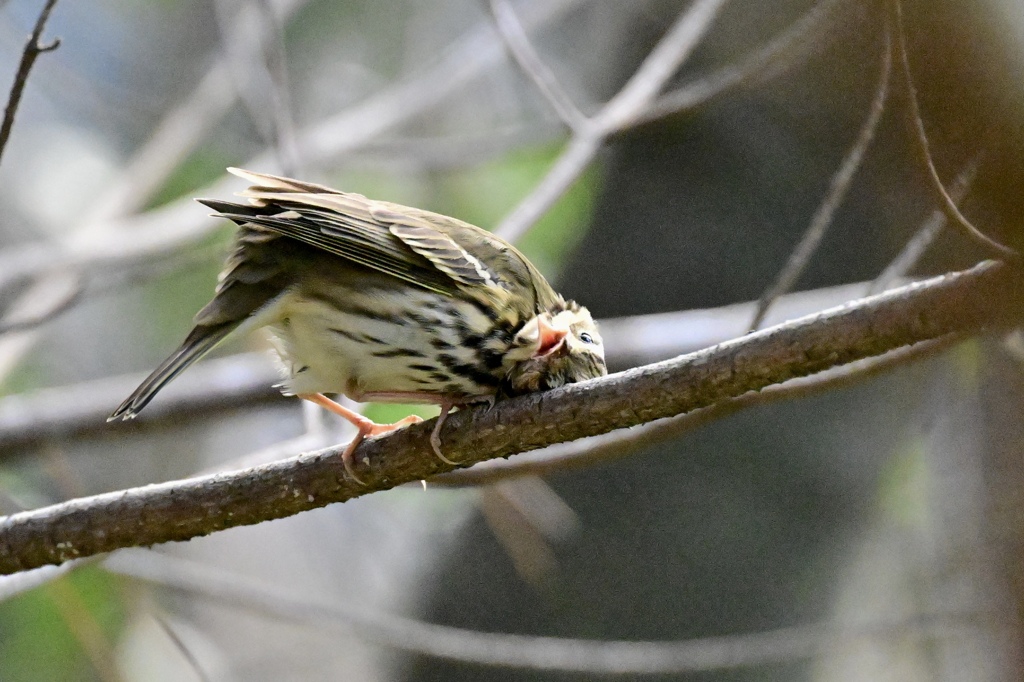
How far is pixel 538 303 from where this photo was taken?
2938mm

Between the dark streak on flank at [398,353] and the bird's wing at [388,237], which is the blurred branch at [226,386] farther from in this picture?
the dark streak on flank at [398,353]

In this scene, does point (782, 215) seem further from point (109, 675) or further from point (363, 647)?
point (363, 647)

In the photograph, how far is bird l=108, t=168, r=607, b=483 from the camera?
2.65 meters

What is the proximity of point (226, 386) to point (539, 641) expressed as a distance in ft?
6.19

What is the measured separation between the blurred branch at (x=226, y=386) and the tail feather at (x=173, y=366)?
2080 mm

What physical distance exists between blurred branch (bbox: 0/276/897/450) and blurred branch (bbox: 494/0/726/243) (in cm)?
82

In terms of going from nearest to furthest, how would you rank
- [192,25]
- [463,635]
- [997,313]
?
[997,313], [463,635], [192,25]

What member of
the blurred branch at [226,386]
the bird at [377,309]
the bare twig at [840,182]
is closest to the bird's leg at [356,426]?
the bird at [377,309]

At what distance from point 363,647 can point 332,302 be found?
500 cm

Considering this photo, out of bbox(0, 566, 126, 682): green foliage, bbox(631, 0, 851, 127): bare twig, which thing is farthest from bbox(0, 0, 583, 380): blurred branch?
bbox(631, 0, 851, 127): bare twig

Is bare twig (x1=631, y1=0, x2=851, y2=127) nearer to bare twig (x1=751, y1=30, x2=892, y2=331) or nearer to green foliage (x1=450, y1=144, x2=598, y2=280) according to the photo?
bare twig (x1=751, y1=30, x2=892, y2=331)

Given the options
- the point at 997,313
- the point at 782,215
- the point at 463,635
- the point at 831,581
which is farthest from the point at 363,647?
the point at 997,313

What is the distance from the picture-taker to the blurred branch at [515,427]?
1.77m

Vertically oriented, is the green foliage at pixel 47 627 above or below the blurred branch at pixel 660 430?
below
